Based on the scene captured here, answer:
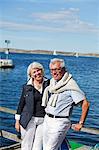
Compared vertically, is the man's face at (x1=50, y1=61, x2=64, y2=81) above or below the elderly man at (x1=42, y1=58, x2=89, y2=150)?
above

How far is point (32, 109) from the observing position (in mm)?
3936

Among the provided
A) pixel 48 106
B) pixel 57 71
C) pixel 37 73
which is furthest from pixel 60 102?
pixel 37 73

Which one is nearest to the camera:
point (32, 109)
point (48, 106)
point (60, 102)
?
point (60, 102)

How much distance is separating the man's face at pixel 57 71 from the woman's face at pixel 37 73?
0.61ft

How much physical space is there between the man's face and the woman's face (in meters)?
0.18

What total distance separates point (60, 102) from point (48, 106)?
0.17 m

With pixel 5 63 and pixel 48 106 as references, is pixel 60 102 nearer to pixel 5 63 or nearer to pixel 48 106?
pixel 48 106

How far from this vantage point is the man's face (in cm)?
370

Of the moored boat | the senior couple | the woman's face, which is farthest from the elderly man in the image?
the moored boat

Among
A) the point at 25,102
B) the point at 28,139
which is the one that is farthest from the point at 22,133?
the point at 25,102

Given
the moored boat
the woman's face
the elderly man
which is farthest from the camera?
the moored boat

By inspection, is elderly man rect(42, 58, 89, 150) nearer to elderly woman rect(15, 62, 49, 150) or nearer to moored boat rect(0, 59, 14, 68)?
elderly woman rect(15, 62, 49, 150)

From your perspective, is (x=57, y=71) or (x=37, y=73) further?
(x=37, y=73)

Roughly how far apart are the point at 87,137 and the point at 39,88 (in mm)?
11346
